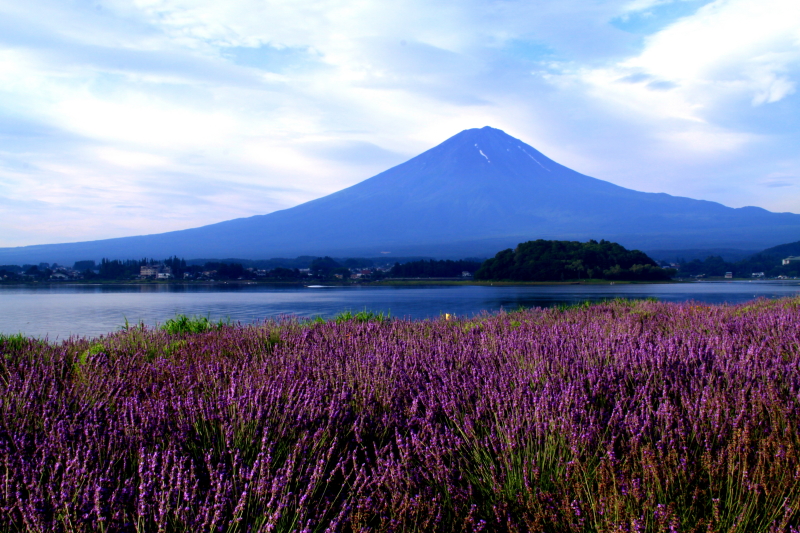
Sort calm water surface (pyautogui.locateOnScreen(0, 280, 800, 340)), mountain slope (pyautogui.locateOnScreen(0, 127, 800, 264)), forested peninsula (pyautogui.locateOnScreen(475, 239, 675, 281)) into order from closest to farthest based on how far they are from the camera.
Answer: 1. calm water surface (pyautogui.locateOnScreen(0, 280, 800, 340))
2. forested peninsula (pyautogui.locateOnScreen(475, 239, 675, 281))
3. mountain slope (pyautogui.locateOnScreen(0, 127, 800, 264))

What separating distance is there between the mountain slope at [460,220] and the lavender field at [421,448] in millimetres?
120139

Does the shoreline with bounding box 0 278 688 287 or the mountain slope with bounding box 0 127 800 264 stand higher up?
the mountain slope with bounding box 0 127 800 264

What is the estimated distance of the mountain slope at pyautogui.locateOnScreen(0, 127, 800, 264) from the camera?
147 meters

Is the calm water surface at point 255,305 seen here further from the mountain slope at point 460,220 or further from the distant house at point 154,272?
the mountain slope at point 460,220

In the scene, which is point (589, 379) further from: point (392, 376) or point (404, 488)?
point (404, 488)

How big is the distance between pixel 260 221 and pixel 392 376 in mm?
185287

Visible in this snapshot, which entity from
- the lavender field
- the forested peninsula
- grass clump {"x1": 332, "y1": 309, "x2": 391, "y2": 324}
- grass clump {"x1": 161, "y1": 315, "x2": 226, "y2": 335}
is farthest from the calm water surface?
the forested peninsula

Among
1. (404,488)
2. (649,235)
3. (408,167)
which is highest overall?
(408,167)

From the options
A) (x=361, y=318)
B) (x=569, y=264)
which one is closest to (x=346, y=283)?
(x=569, y=264)

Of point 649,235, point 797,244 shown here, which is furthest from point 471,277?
point 649,235

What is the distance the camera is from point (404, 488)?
80.5 inches

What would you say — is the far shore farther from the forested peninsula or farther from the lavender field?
the lavender field

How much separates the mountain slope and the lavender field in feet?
394

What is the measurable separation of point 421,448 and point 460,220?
512 feet
